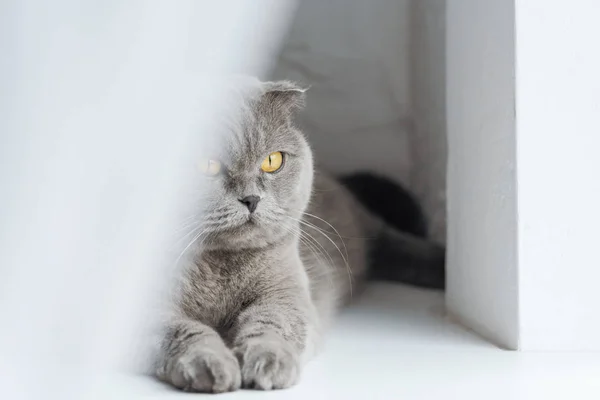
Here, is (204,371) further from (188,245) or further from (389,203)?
(389,203)

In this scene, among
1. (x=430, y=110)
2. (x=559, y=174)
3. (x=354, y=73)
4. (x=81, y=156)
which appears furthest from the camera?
(x=354, y=73)

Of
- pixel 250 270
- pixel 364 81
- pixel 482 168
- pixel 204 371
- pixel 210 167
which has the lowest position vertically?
pixel 204 371

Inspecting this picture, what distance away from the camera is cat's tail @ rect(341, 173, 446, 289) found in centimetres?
176

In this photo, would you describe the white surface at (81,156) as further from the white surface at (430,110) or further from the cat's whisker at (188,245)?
the white surface at (430,110)

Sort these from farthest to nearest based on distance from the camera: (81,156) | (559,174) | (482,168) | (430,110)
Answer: (430,110)
(482,168)
(559,174)
(81,156)

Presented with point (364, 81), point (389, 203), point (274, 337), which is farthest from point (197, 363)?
point (364, 81)

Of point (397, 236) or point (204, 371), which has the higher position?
point (397, 236)

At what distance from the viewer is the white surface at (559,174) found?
105 cm

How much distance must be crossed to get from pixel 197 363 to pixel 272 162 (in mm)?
377

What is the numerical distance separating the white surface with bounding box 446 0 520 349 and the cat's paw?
0.51 metres

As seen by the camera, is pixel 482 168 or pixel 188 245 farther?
pixel 482 168

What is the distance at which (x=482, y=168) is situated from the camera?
1199 millimetres

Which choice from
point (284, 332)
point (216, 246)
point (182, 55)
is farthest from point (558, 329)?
point (182, 55)

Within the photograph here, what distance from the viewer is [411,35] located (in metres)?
2.09
